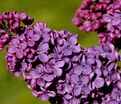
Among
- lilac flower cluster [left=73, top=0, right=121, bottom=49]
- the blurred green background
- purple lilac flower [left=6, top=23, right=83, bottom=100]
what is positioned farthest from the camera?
the blurred green background

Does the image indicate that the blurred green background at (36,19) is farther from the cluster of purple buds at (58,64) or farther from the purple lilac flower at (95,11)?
the cluster of purple buds at (58,64)

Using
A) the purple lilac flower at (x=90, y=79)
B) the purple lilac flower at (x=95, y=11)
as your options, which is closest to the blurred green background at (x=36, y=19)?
the purple lilac flower at (x=95, y=11)

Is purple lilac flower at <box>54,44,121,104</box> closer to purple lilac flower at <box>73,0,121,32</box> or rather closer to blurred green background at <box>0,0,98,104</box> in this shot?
purple lilac flower at <box>73,0,121,32</box>

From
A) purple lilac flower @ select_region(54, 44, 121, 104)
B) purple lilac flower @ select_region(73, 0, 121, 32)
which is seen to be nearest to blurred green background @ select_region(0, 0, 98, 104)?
purple lilac flower @ select_region(73, 0, 121, 32)

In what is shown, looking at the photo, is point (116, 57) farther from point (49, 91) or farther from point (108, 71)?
point (49, 91)

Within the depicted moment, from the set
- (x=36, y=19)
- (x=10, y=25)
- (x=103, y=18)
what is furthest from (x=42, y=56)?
(x=36, y=19)

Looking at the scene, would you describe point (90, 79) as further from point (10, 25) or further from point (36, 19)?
point (36, 19)
